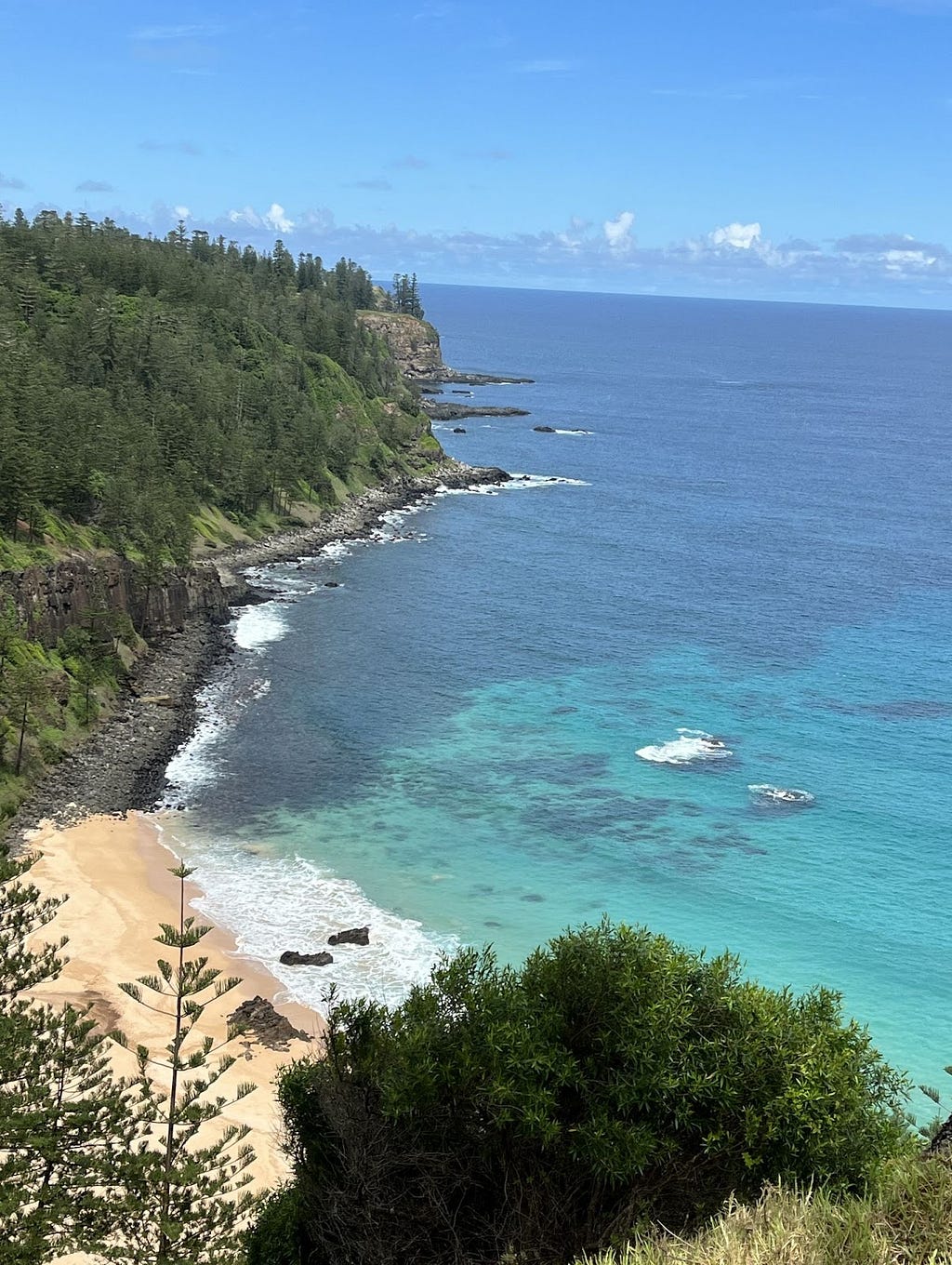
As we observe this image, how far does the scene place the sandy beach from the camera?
39562 millimetres

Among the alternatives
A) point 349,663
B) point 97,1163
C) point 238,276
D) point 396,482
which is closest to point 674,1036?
point 97,1163

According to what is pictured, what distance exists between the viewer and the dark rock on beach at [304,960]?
46.6 meters

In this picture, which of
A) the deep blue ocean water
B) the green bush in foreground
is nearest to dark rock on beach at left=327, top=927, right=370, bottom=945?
the deep blue ocean water

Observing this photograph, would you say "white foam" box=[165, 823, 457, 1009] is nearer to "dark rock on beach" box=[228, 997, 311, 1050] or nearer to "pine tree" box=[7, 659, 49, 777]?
"dark rock on beach" box=[228, 997, 311, 1050]

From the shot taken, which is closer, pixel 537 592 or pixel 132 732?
pixel 132 732

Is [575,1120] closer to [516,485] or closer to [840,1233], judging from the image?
[840,1233]

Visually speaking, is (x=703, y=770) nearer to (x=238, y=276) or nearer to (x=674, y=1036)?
(x=674, y=1036)

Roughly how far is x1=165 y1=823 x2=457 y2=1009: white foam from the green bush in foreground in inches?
835

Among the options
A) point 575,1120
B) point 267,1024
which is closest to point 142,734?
point 267,1024

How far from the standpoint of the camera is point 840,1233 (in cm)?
1489

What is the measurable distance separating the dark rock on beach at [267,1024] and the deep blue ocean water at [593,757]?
3.32 metres

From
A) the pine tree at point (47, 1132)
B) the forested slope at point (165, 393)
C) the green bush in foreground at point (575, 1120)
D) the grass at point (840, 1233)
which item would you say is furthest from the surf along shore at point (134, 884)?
the grass at point (840, 1233)

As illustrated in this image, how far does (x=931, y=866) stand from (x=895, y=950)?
26.0ft

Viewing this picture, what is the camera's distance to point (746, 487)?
150000 millimetres
